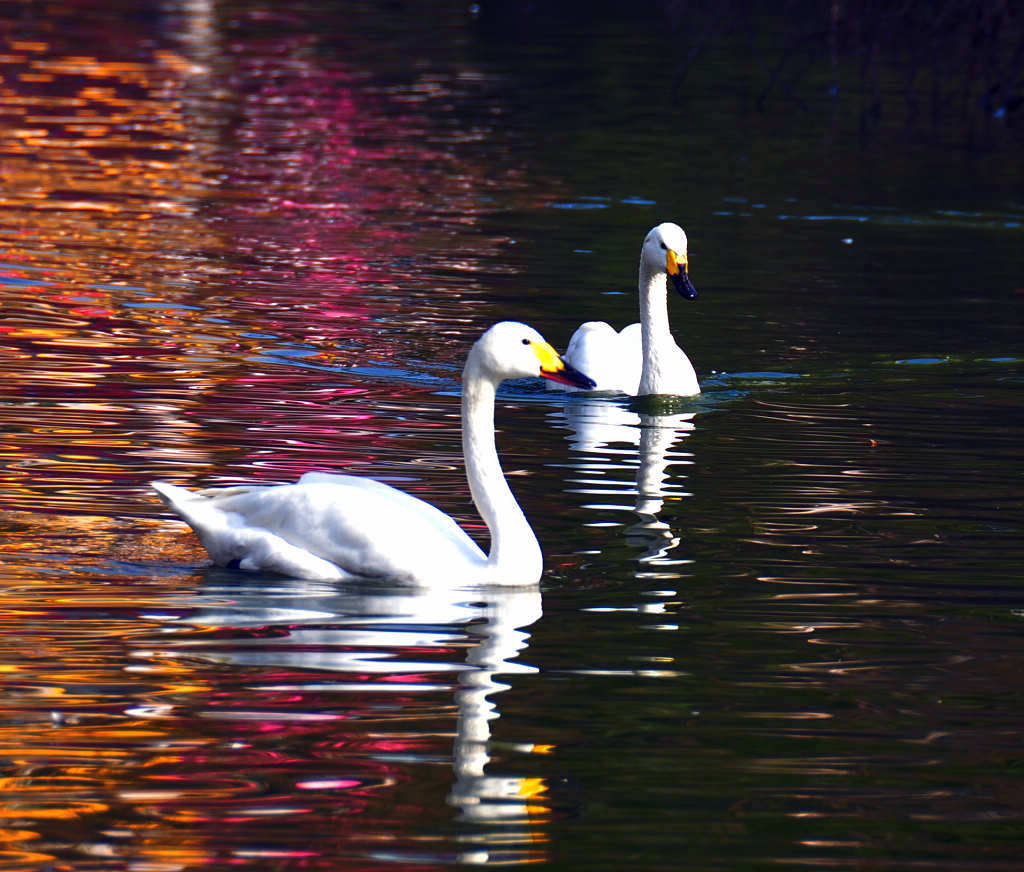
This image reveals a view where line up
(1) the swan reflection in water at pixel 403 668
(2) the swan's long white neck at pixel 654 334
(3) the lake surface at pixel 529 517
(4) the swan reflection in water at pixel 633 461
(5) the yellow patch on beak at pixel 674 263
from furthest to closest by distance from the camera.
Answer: (5) the yellow patch on beak at pixel 674 263 < (2) the swan's long white neck at pixel 654 334 < (4) the swan reflection in water at pixel 633 461 < (3) the lake surface at pixel 529 517 < (1) the swan reflection in water at pixel 403 668

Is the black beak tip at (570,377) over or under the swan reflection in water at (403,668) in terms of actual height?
over

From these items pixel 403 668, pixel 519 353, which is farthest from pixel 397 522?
pixel 403 668

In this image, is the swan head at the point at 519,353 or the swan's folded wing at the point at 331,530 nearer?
the swan's folded wing at the point at 331,530

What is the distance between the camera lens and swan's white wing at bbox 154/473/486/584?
888 cm

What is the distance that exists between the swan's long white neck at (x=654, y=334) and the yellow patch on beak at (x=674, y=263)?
0.18 metres

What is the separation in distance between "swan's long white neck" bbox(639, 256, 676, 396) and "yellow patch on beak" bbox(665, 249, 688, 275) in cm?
18

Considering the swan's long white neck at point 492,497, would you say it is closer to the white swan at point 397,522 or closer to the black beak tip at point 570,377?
the white swan at point 397,522

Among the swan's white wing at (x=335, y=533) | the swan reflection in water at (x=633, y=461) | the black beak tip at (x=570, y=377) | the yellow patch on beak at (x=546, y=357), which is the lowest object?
the swan reflection in water at (x=633, y=461)

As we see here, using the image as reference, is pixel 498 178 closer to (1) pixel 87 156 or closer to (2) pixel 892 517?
(1) pixel 87 156

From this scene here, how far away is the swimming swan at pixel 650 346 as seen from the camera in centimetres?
1439

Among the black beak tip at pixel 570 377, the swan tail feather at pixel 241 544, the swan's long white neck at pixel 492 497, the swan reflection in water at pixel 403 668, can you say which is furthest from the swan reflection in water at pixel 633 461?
the swan tail feather at pixel 241 544

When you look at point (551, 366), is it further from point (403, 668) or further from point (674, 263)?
point (674, 263)

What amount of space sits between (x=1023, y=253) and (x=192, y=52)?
24.5m

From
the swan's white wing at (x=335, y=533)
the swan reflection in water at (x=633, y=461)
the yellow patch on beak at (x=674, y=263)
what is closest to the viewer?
the swan's white wing at (x=335, y=533)
